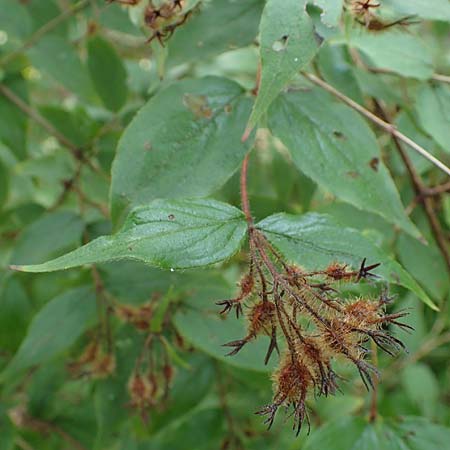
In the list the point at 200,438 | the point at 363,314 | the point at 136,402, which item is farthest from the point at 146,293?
the point at 363,314

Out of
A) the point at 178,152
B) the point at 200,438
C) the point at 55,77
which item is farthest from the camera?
the point at 55,77

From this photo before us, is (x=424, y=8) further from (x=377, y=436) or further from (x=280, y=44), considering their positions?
(x=377, y=436)

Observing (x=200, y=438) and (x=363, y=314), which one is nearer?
(x=363, y=314)

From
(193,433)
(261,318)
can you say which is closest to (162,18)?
(261,318)

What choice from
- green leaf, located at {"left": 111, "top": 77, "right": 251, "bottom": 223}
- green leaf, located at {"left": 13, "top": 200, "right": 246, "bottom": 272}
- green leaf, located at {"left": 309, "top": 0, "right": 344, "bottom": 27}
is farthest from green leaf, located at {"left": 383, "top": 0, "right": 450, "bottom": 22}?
green leaf, located at {"left": 13, "top": 200, "right": 246, "bottom": 272}

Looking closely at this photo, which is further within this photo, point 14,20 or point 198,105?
point 14,20

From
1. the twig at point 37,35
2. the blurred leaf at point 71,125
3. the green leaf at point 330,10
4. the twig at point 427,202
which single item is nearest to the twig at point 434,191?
the twig at point 427,202

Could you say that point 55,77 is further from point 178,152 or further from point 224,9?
point 178,152
